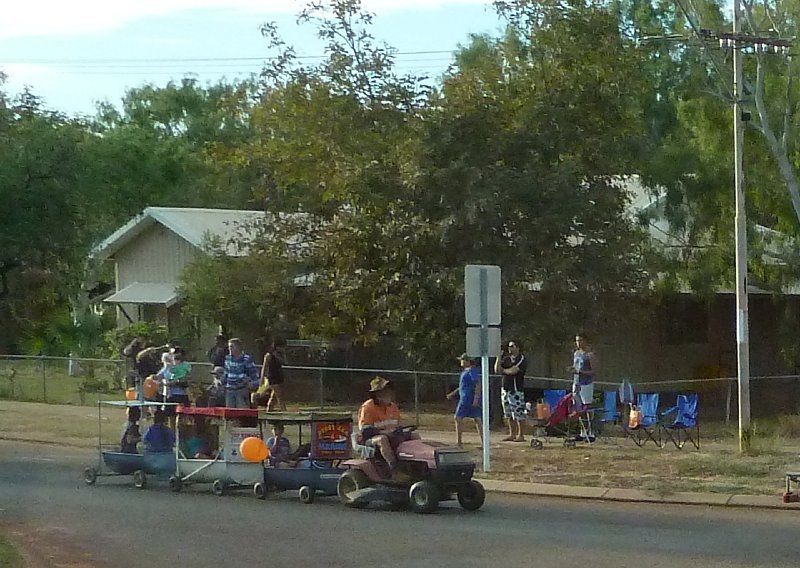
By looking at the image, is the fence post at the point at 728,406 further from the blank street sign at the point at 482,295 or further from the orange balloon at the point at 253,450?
the orange balloon at the point at 253,450

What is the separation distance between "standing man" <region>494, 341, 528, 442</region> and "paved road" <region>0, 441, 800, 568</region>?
5982mm

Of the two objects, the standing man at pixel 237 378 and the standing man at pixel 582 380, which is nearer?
the standing man at pixel 582 380

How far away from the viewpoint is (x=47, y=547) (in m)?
13.0

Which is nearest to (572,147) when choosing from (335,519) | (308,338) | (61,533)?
(308,338)

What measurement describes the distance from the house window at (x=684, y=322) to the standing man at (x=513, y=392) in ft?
31.1

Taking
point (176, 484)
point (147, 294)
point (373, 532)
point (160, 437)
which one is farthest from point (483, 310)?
point (147, 294)

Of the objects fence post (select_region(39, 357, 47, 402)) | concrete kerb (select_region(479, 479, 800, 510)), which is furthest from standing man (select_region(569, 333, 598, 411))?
fence post (select_region(39, 357, 47, 402))

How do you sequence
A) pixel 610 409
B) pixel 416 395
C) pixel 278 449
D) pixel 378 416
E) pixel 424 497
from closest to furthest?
pixel 424 497 → pixel 378 416 → pixel 278 449 → pixel 610 409 → pixel 416 395

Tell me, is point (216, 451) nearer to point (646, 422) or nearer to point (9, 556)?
point (9, 556)

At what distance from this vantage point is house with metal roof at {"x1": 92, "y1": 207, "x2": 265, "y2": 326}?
39.0m

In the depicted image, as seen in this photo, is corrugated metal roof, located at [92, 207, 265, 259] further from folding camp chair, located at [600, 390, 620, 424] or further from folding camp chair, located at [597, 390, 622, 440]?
folding camp chair, located at [600, 390, 620, 424]

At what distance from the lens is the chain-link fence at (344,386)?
→ 27.0m

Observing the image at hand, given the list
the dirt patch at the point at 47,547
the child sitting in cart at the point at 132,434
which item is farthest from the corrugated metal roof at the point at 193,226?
the dirt patch at the point at 47,547

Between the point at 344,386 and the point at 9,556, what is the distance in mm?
19445
